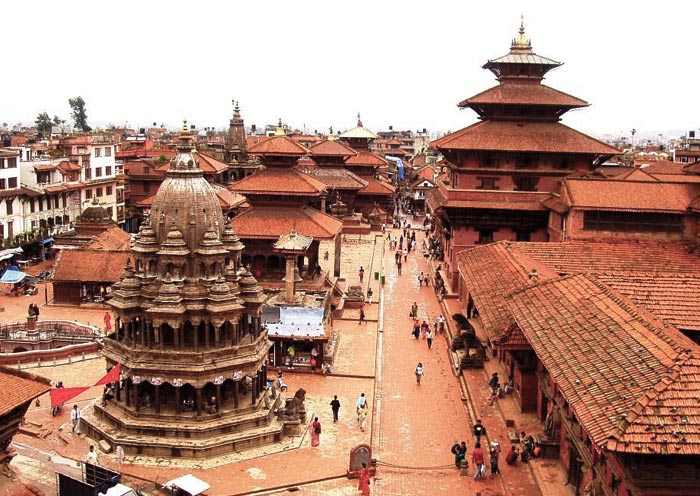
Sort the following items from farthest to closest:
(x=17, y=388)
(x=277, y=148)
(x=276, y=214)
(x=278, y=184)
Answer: (x=277, y=148) < (x=276, y=214) < (x=278, y=184) < (x=17, y=388)

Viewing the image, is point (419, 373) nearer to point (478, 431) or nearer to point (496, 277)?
point (496, 277)

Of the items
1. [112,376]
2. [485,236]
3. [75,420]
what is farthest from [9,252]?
[485,236]

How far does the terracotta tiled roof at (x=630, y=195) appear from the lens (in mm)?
33844

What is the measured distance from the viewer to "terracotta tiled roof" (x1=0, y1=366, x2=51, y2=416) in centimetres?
1633

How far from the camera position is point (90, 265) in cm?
3997

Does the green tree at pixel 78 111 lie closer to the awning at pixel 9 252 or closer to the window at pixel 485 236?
the awning at pixel 9 252

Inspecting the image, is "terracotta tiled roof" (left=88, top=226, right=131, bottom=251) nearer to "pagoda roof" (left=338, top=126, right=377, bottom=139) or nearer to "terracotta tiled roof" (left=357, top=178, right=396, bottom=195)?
"terracotta tiled roof" (left=357, top=178, right=396, bottom=195)

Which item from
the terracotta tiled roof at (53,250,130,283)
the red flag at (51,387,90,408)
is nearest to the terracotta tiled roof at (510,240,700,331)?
the red flag at (51,387,90,408)

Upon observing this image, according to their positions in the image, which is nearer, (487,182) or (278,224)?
(278,224)

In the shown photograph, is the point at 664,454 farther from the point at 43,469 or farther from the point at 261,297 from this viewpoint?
the point at 43,469

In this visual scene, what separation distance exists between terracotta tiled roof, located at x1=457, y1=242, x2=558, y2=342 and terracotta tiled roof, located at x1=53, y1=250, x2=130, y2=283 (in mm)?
18475

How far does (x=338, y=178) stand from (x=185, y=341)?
4608 centimetres

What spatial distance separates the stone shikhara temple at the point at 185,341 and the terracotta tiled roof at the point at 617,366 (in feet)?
28.9

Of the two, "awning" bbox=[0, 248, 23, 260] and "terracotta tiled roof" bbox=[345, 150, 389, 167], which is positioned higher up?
"terracotta tiled roof" bbox=[345, 150, 389, 167]
